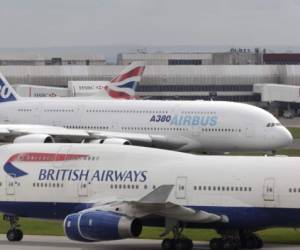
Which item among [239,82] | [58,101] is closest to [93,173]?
[58,101]

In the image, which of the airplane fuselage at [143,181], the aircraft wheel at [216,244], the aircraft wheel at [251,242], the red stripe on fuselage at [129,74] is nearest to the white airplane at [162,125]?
the red stripe on fuselage at [129,74]

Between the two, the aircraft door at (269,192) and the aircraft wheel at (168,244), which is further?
the aircraft wheel at (168,244)

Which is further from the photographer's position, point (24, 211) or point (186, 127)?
point (186, 127)

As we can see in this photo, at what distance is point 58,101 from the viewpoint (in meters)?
76.5

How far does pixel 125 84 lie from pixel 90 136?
24.5 m

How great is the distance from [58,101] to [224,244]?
4301cm

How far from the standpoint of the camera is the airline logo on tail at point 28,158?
3666 cm

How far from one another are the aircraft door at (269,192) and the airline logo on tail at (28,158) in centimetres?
Result: 653

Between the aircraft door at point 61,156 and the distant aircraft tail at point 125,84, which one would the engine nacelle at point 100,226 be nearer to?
the aircraft door at point 61,156

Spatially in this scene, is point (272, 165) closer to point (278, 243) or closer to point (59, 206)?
point (278, 243)

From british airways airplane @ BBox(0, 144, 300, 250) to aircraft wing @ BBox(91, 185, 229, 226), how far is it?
0.03 meters

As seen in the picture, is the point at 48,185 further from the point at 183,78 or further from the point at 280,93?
the point at 183,78

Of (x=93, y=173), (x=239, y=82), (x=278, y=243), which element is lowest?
(x=278, y=243)

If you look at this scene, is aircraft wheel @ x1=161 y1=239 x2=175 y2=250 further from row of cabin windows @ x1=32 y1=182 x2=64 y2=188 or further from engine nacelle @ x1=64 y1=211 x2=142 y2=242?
row of cabin windows @ x1=32 y1=182 x2=64 y2=188
